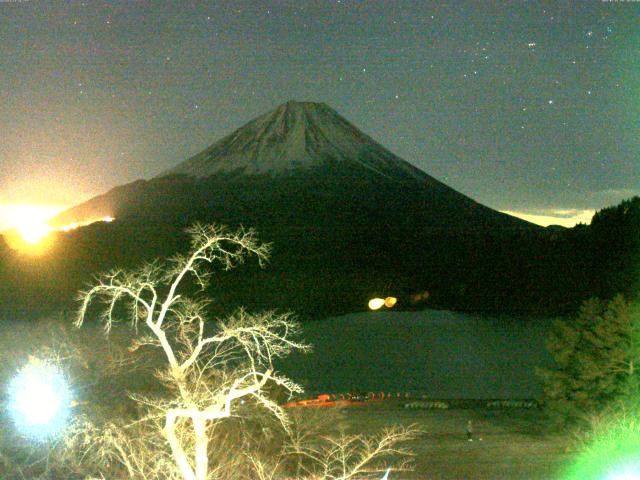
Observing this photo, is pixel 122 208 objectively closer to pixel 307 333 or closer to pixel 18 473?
pixel 307 333

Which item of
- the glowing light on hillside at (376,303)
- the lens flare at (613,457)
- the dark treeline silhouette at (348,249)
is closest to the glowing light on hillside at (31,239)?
the dark treeline silhouette at (348,249)

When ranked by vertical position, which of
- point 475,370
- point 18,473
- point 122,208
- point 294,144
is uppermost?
point 294,144

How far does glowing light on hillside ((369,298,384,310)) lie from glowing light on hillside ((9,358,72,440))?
39054 mm

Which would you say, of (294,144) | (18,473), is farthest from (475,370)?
(294,144)

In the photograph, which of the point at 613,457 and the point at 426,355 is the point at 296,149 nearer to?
the point at 426,355

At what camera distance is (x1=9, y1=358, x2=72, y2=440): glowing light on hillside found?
1179 centimetres

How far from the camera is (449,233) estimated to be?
238ft

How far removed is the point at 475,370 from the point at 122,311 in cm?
2598

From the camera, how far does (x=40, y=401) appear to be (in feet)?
40.0

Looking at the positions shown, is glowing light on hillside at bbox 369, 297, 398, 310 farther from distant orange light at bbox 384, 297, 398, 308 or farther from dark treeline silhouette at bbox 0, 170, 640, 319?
dark treeline silhouette at bbox 0, 170, 640, 319

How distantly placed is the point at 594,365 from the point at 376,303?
34870mm

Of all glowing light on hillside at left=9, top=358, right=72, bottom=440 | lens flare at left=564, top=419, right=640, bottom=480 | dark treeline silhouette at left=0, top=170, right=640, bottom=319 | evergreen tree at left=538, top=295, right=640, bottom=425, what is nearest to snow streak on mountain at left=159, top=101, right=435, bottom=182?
dark treeline silhouette at left=0, top=170, right=640, bottom=319

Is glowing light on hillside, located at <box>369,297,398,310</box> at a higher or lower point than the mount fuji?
lower

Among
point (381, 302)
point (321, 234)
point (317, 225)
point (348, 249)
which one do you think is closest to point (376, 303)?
point (381, 302)
